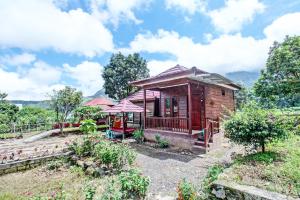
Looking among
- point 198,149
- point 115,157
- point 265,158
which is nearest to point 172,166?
point 115,157

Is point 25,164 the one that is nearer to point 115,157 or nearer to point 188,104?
point 115,157

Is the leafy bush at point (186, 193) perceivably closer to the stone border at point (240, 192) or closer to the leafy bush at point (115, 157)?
the stone border at point (240, 192)

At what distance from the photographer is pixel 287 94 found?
1789 centimetres

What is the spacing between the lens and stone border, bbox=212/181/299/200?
320cm

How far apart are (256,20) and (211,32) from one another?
3.41 m

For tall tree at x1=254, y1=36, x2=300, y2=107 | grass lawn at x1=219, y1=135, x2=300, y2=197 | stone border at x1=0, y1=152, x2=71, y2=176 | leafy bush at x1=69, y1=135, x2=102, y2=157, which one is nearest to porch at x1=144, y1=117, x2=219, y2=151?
grass lawn at x1=219, y1=135, x2=300, y2=197

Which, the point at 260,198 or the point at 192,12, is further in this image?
the point at 192,12

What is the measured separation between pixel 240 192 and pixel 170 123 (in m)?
8.06

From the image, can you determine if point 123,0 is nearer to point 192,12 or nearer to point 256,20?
point 192,12

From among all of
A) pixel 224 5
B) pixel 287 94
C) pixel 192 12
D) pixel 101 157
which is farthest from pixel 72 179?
pixel 287 94

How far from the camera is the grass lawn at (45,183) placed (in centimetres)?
520

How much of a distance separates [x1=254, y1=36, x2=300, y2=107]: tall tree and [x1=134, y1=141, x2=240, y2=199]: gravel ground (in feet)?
41.3

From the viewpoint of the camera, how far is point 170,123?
11.5 m

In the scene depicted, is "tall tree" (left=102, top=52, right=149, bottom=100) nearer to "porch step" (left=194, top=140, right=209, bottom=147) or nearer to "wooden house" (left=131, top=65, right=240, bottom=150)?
"wooden house" (left=131, top=65, right=240, bottom=150)
